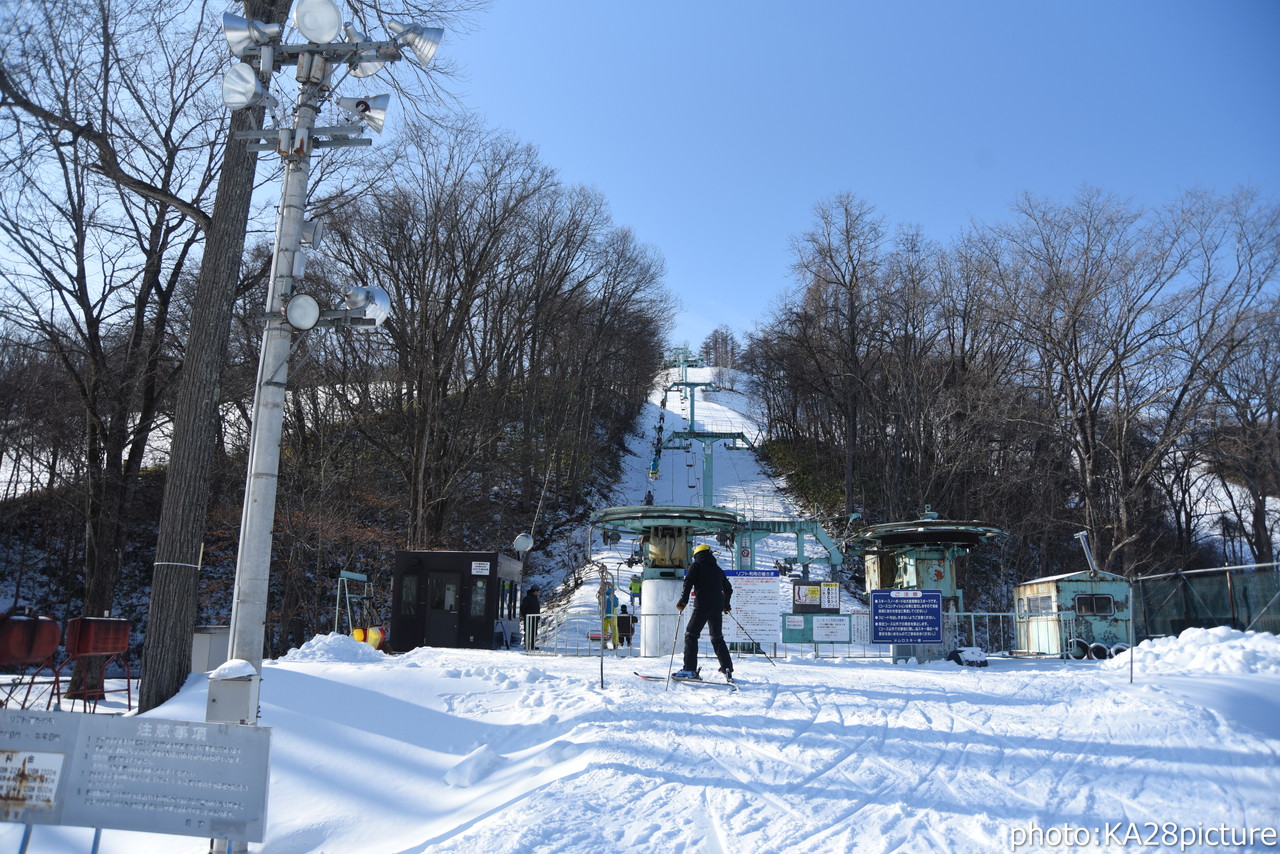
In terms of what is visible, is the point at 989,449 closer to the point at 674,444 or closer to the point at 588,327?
the point at 588,327

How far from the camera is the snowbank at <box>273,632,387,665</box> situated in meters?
13.6

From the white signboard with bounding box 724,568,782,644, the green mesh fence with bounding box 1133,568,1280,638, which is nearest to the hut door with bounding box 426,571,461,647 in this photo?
the white signboard with bounding box 724,568,782,644

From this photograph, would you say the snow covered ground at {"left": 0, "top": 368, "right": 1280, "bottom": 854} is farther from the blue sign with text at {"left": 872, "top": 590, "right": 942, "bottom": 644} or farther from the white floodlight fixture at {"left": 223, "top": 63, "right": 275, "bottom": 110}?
the blue sign with text at {"left": 872, "top": 590, "right": 942, "bottom": 644}

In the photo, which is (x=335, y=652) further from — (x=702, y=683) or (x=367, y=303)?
(x=367, y=303)

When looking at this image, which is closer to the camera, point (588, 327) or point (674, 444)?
point (588, 327)

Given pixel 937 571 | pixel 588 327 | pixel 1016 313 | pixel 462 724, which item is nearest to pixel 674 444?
pixel 588 327

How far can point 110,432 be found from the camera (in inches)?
786

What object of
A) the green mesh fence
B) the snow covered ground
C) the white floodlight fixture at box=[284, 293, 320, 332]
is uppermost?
the white floodlight fixture at box=[284, 293, 320, 332]

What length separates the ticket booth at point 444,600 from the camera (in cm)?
2056

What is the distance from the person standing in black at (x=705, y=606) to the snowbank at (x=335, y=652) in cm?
566

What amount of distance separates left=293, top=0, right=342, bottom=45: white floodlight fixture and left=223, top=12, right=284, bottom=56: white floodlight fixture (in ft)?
1.18

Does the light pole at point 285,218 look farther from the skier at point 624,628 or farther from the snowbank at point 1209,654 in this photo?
the skier at point 624,628

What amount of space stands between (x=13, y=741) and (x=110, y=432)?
1711 cm

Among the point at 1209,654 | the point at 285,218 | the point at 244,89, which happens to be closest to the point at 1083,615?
the point at 1209,654
